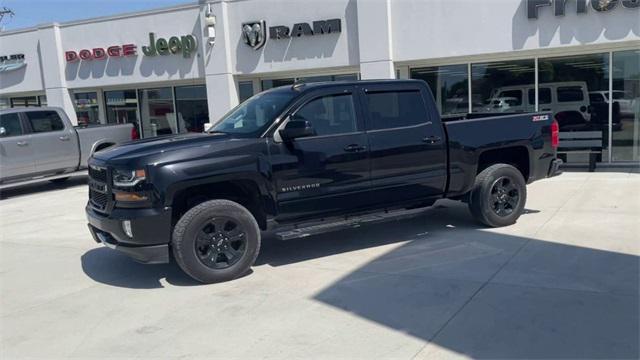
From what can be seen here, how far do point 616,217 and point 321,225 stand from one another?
4.31 m

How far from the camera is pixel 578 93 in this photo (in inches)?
529

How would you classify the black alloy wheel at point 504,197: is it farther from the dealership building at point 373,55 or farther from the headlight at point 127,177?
the dealership building at point 373,55

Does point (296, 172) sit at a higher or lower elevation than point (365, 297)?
higher

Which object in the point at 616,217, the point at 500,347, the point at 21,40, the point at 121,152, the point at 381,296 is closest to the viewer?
the point at 500,347

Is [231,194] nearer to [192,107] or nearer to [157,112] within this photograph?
[192,107]

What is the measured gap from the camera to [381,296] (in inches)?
211

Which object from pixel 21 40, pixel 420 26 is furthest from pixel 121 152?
pixel 21 40

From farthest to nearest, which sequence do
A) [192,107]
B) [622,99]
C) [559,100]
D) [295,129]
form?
1. [192,107]
2. [559,100]
3. [622,99]
4. [295,129]

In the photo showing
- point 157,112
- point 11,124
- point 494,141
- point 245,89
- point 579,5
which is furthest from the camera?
point 157,112

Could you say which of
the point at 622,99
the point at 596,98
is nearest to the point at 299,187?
the point at 596,98

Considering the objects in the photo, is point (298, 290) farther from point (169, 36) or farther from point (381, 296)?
point (169, 36)

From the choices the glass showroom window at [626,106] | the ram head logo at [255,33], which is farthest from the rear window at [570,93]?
the ram head logo at [255,33]

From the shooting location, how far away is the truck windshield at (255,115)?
6418 mm

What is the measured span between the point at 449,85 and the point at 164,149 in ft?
33.7
